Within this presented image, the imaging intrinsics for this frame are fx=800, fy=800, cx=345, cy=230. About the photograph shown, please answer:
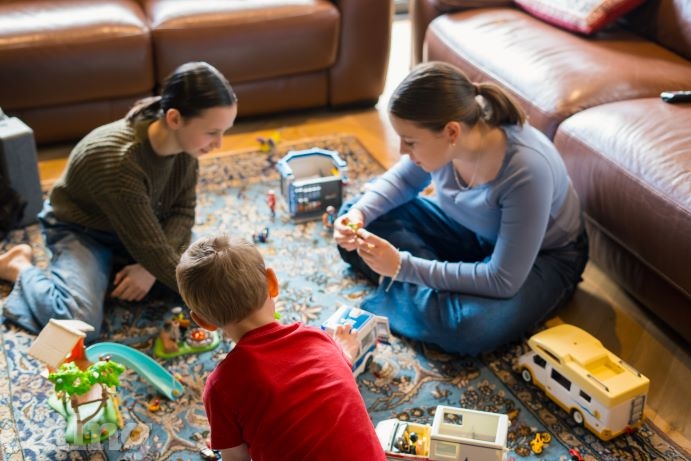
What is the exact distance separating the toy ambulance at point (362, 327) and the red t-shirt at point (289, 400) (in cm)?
52

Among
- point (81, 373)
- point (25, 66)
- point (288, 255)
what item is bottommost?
point (288, 255)

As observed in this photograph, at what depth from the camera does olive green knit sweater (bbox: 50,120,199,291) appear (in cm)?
201

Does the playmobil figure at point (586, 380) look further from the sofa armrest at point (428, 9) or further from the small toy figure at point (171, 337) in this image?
the sofa armrest at point (428, 9)

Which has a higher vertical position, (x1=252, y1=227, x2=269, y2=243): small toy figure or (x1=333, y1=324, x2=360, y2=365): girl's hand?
(x1=333, y1=324, x2=360, y2=365): girl's hand

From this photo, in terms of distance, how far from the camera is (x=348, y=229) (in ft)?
→ 6.87

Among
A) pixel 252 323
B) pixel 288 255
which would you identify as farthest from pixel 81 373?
pixel 288 255

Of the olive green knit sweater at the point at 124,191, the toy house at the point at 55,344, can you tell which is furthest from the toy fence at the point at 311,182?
the toy house at the point at 55,344

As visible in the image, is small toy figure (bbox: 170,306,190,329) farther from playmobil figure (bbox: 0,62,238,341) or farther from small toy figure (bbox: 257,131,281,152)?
small toy figure (bbox: 257,131,281,152)

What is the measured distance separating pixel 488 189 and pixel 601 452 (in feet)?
2.14

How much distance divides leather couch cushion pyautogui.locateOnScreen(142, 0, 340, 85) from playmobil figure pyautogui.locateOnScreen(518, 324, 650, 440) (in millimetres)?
1597

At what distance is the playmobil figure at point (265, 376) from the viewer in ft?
4.30

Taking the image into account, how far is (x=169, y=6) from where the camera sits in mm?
2973

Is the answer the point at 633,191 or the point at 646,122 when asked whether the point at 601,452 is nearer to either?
the point at 633,191

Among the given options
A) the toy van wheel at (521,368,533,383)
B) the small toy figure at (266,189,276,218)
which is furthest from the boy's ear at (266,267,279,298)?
the small toy figure at (266,189,276,218)
